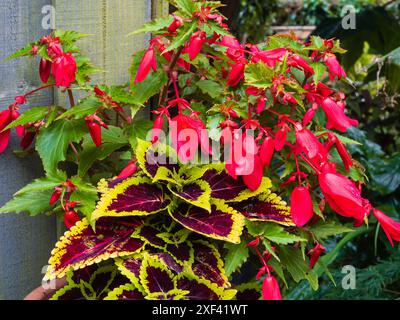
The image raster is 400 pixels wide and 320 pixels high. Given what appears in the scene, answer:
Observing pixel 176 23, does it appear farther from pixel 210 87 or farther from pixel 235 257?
pixel 235 257

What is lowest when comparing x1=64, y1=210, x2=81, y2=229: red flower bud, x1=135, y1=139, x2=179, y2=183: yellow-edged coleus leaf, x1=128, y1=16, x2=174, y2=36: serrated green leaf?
x1=64, y1=210, x2=81, y2=229: red flower bud

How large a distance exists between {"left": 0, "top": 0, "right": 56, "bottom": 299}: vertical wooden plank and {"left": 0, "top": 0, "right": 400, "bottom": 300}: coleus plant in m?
0.05

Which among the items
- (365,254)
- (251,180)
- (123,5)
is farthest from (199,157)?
(365,254)

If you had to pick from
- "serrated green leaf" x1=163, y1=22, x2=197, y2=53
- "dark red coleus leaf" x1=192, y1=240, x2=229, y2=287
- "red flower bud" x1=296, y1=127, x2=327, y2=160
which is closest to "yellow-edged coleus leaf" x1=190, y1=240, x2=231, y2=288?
"dark red coleus leaf" x1=192, y1=240, x2=229, y2=287

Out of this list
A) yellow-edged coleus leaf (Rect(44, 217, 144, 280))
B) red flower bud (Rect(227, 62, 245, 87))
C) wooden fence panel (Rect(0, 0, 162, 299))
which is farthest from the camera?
wooden fence panel (Rect(0, 0, 162, 299))

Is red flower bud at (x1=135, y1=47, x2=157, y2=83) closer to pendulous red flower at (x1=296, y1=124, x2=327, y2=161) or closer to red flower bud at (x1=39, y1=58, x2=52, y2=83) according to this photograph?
red flower bud at (x1=39, y1=58, x2=52, y2=83)

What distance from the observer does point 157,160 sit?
998 millimetres

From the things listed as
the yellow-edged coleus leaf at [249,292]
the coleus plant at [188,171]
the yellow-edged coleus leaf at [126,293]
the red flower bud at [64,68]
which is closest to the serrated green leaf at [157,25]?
the coleus plant at [188,171]

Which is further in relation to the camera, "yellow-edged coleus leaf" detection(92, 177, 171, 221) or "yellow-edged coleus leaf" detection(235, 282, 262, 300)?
"yellow-edged coleus leaf" detection(235, 282, 262, 300)

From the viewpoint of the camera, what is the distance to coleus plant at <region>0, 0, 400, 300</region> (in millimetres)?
921

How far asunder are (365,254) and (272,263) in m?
1.06

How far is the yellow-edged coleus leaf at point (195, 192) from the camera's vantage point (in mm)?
922

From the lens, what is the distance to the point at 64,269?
879 millimetres

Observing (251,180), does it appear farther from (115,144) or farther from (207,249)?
(115,144)
